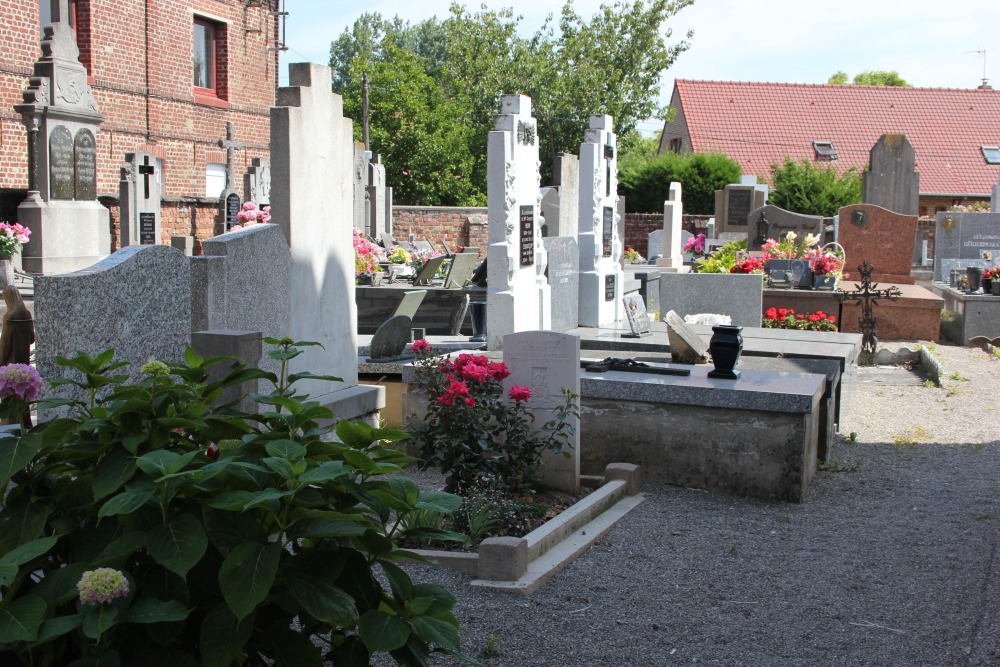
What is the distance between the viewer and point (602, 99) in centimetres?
3781

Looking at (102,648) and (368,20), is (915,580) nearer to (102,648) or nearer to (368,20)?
(102,648)

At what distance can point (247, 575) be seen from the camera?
6.99ft

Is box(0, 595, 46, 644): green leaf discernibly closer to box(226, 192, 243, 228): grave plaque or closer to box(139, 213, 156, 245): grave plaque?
box(139, 213, 156, 245): grave plaque

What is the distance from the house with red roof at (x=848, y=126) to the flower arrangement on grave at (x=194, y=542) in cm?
3378

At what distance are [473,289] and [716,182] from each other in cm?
2142

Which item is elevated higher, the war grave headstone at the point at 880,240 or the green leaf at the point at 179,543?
the war grave headstone at the point at 880,240

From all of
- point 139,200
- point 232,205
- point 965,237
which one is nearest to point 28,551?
point 965,237

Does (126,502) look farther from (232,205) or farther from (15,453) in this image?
(232,205)

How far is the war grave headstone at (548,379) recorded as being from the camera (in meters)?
6.09

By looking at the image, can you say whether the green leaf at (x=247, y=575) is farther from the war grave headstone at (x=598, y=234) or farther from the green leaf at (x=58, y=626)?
the war grave headstone at (x=598, y=234)

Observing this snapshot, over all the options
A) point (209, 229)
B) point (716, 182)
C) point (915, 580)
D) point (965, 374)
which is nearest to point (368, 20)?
point (716, 182)

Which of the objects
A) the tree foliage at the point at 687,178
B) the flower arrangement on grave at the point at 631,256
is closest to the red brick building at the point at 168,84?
the flower arrangement on grave at the point at 631,256

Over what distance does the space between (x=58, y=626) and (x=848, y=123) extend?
39.4 m

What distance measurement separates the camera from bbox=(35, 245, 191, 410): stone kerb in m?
4.07
